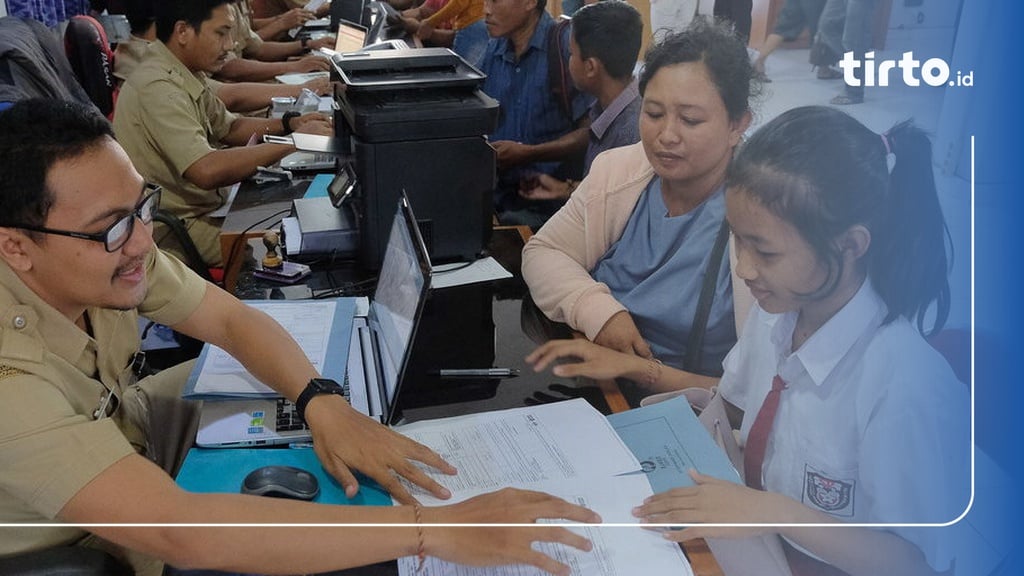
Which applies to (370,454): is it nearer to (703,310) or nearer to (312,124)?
(703,310)

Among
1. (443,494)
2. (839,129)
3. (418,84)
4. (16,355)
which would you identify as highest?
(839,129)

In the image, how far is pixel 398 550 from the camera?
0.88m

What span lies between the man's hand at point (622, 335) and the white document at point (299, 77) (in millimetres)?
2127

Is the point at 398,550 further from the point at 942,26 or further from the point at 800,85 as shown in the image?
the point at 942,26

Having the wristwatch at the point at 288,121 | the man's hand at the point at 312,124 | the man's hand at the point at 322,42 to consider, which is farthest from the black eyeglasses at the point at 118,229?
the man's hand at the point at 322,42

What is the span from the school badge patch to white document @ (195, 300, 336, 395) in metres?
0.66

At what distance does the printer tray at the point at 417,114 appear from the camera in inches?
59.2

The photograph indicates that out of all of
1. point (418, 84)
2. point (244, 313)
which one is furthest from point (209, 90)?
point (244, 313)

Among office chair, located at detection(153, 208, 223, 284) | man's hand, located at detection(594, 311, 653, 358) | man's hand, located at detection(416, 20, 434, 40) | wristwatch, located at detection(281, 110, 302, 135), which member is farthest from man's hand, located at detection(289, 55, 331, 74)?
man's hand, located at detection(594, 311, 653, 358)

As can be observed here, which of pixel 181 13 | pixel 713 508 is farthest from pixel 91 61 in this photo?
pixel 713 508

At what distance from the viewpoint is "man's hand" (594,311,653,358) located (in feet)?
4.10

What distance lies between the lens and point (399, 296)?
1.14m

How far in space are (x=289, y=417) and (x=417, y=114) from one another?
0.65 meters

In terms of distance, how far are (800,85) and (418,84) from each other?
0.88m
